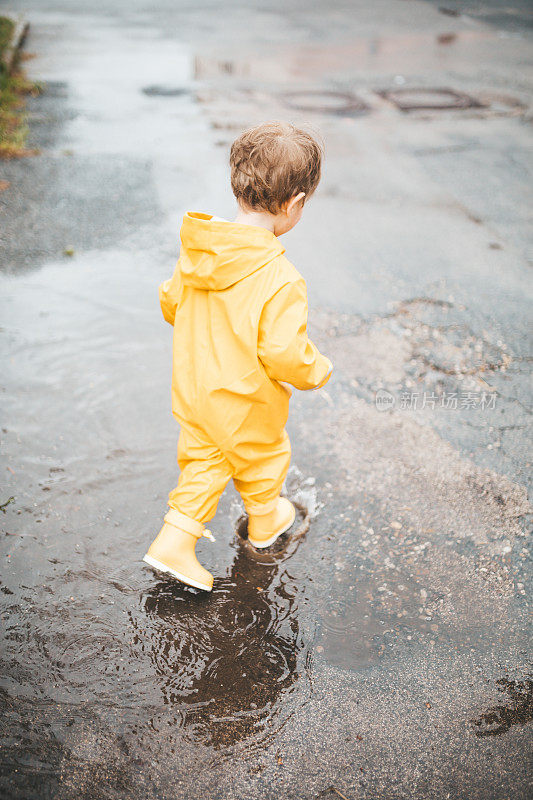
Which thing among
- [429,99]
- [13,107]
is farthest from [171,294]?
[429,99]

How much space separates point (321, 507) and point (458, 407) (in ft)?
3.57

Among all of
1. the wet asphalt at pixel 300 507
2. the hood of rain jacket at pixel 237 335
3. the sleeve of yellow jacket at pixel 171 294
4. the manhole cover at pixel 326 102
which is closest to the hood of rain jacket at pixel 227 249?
the hood of rain jacket at pixel 237 335

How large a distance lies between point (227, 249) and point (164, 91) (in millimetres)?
7006

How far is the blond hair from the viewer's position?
73.8 inches

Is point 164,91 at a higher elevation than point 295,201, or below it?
below

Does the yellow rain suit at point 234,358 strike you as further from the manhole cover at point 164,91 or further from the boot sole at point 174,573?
the manhole cover at point 164,91

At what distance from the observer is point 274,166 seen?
1875 millimetres

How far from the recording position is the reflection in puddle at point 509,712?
2012 mm

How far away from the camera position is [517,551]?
8.50ft

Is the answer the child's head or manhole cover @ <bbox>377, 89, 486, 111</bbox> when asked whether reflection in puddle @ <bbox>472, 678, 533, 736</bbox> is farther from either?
manhole cover @ <bbox>377, 89, 486, 111</bbox>

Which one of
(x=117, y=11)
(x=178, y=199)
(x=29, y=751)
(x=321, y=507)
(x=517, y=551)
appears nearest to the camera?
(x=29, y=751)

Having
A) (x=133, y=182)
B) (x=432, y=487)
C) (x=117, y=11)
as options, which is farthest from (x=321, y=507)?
(x=117, y=11)

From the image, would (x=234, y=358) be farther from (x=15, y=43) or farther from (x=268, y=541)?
(x=15, y=43)

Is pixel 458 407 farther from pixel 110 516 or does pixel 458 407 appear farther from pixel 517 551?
pixel 110 516
